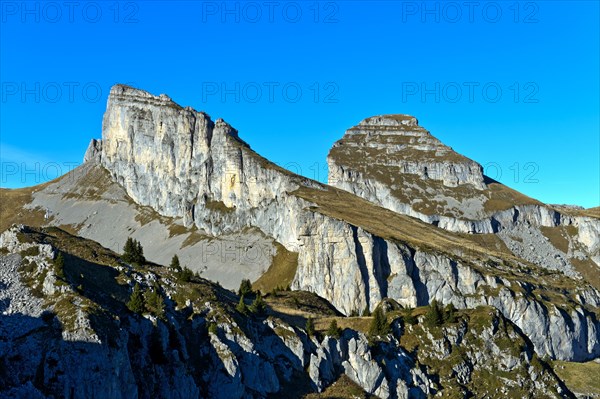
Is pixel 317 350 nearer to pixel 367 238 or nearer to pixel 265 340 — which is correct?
pixel 265 340

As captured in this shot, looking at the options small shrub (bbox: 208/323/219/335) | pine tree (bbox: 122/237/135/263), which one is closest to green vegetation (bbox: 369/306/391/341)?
small shrub (bbox: 208/323/219/335)

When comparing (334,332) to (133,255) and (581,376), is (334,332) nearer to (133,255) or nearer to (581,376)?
(133,255)

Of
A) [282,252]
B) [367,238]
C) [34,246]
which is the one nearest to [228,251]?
[282,252]

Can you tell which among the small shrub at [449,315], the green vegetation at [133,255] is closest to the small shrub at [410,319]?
the small shrub at [449,315]

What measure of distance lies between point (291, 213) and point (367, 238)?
37612 mm

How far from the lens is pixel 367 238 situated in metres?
155

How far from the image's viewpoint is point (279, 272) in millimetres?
173875

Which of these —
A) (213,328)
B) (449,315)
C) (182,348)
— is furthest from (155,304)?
(449,315)

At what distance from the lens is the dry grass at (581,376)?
327 feet

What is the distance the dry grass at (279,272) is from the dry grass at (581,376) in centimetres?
7364

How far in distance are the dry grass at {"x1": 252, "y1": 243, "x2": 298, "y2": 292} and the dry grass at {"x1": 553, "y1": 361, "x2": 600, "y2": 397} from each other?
73643 millimetres

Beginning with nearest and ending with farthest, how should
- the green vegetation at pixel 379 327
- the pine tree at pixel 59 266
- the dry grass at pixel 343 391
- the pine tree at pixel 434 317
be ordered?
the pine tree at pixel 59 266 → the dry grass at pixel 343 391 → the green vegetation at pixel 379 327 → the pine tree at pixel 434 317

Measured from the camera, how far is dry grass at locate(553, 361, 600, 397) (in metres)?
99.8

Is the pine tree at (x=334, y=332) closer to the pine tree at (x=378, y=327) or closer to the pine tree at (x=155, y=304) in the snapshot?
the pine tree at (x=378, y=327)
